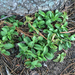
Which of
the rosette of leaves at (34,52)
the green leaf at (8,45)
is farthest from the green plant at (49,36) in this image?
the green leaf at (8,45)

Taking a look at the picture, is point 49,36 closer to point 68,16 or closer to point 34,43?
point 34,43

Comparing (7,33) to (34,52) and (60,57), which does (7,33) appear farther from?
(60,57)

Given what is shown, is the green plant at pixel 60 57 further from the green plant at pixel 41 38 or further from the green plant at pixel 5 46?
the green plant at pixel 5 46

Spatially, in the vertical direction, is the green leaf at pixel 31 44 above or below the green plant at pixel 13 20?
below

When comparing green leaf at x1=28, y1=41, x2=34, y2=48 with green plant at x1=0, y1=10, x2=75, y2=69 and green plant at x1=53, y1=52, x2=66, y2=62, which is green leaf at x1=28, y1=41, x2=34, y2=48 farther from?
green plant at x1=53, y1=52, x2=66, y2=62

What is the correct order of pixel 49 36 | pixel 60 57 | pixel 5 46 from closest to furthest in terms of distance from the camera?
pixel 5 46 < pixel 49 36 < pixel 60 57

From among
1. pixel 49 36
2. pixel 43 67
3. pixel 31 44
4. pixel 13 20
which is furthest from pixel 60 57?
pixel 13 20
